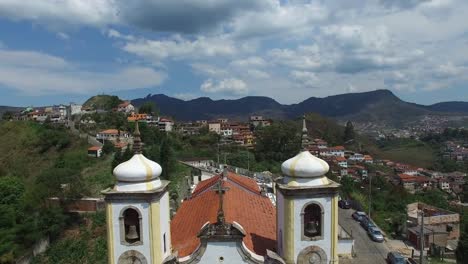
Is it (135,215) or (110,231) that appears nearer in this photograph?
(110,231)

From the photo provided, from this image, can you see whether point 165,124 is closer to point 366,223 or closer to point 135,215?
point 366,223

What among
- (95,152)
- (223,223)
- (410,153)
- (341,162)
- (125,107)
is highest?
(125,107)

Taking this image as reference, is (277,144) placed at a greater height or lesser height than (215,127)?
lesser

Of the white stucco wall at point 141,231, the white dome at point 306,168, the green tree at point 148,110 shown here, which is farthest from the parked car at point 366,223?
the green tree at point 148,110

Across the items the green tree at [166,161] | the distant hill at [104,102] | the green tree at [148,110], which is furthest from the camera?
the distant hill at [104,102]

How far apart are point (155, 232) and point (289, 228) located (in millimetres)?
4362

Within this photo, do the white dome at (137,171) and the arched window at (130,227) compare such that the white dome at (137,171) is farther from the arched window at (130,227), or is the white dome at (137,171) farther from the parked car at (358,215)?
the parked car at (358,215)

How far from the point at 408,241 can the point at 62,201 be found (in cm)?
3186

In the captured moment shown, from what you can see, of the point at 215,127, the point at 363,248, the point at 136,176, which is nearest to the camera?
the point at 136,176

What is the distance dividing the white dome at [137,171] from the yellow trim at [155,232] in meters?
0.93

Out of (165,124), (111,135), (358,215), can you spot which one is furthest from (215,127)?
(358,215)

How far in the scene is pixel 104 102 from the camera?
107 metres

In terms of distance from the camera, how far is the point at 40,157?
70000 millimetres

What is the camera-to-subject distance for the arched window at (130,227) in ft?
42.7
